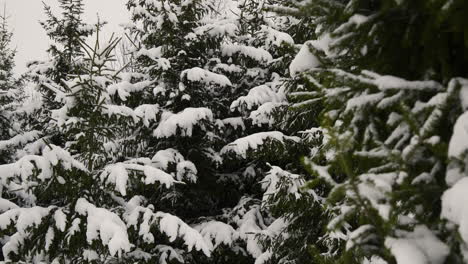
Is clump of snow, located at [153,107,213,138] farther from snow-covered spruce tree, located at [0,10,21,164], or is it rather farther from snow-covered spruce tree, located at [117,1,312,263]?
snow-covered spruce tree, located at [0,10,21,164]

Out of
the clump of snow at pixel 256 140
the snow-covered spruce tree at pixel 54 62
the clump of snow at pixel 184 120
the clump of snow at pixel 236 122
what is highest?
the snow-covered spruce tree at pixel 54 62

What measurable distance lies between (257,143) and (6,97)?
383 inches

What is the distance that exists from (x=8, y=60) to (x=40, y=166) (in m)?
13.3

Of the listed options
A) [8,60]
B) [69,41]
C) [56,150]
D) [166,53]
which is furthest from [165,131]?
[8,60]

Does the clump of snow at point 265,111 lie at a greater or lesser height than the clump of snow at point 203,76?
lesser

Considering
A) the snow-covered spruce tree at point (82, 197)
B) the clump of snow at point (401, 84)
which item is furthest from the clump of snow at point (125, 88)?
the clump of snow at point (401, 84)

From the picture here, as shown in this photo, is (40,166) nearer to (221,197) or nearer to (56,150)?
(56,150)

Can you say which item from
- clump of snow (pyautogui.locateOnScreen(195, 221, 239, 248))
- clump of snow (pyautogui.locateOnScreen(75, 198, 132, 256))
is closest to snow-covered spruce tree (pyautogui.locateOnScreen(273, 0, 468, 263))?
clump of snow (pyautogui.locateOnScreen(75, 198, 132, 256))

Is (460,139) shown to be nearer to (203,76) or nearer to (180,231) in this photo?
(180,231)

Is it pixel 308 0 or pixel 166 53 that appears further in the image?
pixel 166 53

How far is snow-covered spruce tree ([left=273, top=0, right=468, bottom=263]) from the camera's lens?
1.70 m

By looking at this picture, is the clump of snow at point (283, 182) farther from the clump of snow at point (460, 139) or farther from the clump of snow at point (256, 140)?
the clump of snow at point (460, 139)

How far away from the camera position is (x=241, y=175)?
8438 mm

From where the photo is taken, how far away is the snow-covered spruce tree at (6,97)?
1155 cm
